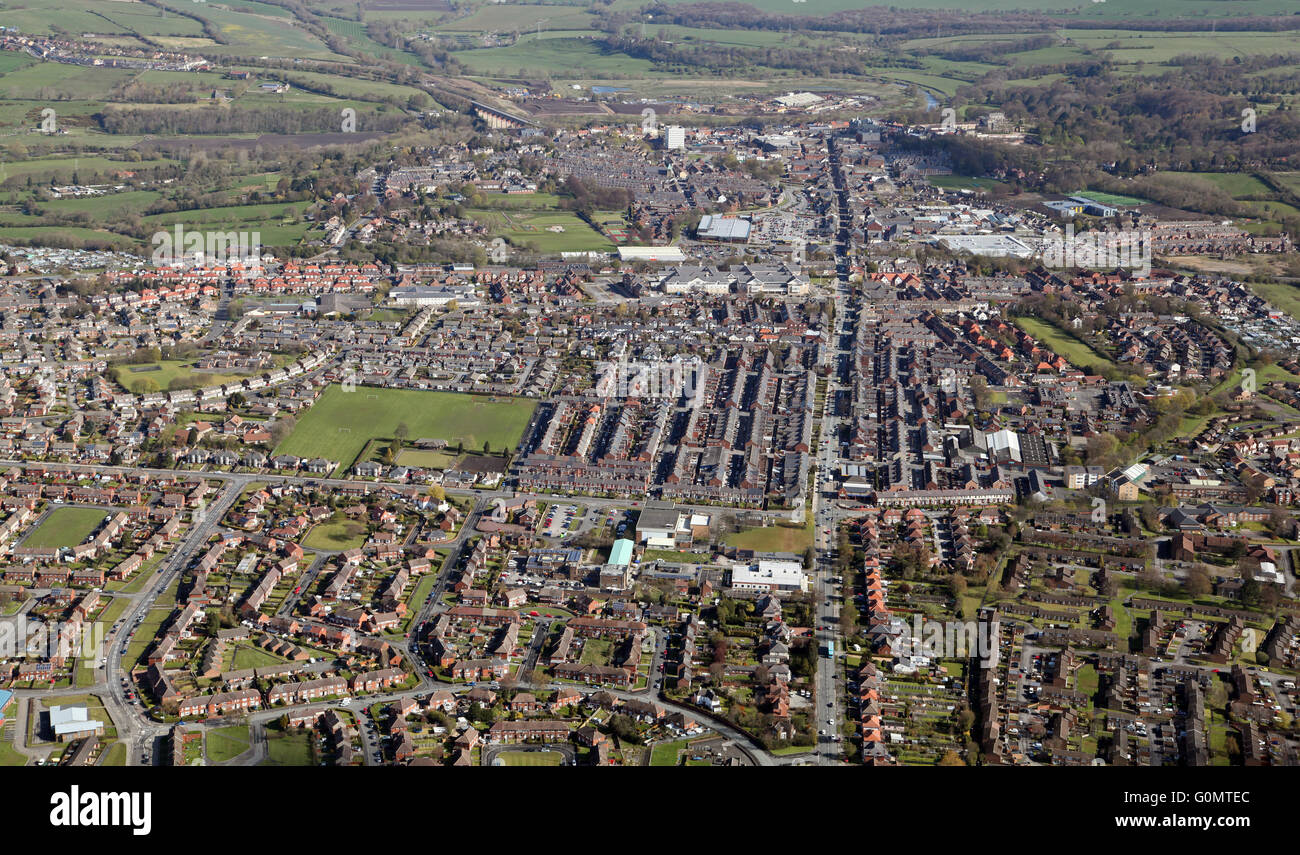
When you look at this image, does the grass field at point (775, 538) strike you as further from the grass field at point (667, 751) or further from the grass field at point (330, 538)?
the grass field at point (330, 538)

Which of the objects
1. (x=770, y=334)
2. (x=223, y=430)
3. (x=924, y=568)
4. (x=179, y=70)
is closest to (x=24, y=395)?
(x=223, y=430)

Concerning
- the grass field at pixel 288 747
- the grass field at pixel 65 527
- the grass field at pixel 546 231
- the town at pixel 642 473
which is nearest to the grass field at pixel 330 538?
the town at pixel 642 473

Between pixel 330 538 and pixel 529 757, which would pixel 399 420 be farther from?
pixel 529 757

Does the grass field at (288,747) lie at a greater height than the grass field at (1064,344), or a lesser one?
lesser

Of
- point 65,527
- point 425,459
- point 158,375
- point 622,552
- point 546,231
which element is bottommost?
point 65,527

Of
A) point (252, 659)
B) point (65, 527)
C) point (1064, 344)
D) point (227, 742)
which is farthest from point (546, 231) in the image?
point (227, 742)

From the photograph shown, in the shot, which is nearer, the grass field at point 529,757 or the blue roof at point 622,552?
the grass field at point 529,757

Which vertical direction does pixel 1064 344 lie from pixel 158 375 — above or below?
above
